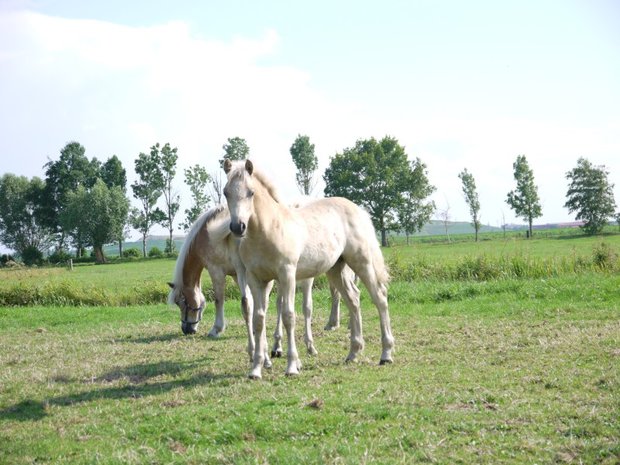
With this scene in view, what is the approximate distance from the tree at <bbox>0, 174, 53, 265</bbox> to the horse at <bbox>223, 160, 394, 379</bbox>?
85993mm

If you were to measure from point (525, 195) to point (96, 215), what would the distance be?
186ft

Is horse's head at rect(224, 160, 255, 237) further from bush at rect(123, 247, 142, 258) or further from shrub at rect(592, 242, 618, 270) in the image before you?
bush at rect(123, 247, 142, 258)

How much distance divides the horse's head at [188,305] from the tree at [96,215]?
67179 mm

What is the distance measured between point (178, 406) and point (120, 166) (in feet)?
290

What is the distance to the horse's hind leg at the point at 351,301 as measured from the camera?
28.5ft

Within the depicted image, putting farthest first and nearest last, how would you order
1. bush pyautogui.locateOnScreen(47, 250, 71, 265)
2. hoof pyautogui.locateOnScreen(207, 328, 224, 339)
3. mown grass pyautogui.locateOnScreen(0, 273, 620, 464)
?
bush pyautogui.locateOnScreen(47, 250, 71, 265), hoof pyautogui.locateOnScreen(207, 328, 224, 339), mown grass pyautogui.locateOnScreen(0, 273, 620, 464)

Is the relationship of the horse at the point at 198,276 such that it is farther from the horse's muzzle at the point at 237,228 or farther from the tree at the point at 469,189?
the tree at the point at 469,189

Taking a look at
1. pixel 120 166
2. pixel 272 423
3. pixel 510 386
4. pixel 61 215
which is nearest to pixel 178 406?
pixel 272 423

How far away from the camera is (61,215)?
7762 centimetres

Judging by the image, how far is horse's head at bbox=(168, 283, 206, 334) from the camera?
12.0 m

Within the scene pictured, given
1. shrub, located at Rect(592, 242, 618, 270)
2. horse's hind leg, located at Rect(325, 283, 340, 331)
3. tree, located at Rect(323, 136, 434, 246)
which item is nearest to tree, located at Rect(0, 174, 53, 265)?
tree, located at Rect(323, 136, 434, 246)

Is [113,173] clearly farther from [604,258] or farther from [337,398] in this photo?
[337,398]

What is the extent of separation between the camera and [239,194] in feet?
23.3

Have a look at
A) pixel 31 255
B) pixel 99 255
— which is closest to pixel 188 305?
pixel 99 255
